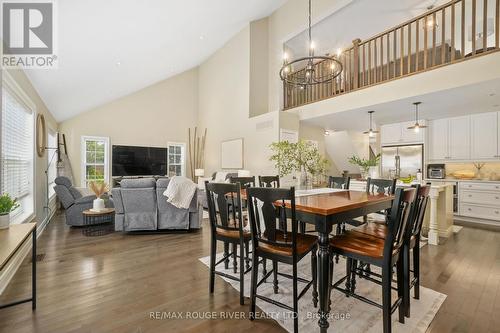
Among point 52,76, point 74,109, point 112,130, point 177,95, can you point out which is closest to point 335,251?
point 52,76

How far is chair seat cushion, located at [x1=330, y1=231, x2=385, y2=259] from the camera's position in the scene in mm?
1705

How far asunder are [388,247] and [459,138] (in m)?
5.62

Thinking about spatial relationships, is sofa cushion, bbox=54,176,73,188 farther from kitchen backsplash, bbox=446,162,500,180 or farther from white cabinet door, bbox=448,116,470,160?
kitchen backsplash, bbox=446,162,500,180

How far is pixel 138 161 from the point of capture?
7.77m

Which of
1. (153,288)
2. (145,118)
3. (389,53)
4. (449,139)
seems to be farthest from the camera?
(145,118)

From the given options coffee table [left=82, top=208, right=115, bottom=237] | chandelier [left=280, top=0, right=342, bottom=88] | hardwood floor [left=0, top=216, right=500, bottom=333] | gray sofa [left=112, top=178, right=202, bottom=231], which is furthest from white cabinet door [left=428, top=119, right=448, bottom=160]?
coffee table [left=82, top=208, right=115, bottom=237]

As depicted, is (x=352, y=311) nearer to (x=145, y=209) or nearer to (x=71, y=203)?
(x=145, y=209)

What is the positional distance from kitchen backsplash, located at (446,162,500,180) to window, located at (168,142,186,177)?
7.93 m

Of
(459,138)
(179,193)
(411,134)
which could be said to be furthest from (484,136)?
(179,193)

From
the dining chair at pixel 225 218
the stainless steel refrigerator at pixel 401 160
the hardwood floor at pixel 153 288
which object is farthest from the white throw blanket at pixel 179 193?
the stainless steel refrigerator at pixel 401 160

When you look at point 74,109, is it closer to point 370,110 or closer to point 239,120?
point 239,120

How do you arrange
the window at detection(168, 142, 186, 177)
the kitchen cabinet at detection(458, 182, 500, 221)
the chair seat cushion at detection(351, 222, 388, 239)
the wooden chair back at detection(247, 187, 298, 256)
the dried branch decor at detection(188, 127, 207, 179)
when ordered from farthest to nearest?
the dried branch decor at detection(188, 127, 207, 179)
the window at detection(168, 142, 186, 177)
the kitchen cabinet at detection(458, 182, 500, 221)
the chair seat cushion at detection(351, 222, 388, 239)
the wooden chair back at detection(247, 187, 298, 256)

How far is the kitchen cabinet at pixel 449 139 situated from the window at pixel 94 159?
9.03m

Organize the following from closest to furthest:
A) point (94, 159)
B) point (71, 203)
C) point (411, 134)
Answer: point (71, 203) < point (411, 134) < point (94, 159)
